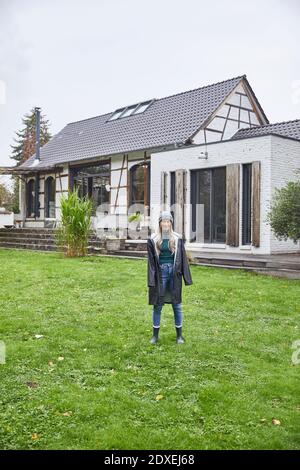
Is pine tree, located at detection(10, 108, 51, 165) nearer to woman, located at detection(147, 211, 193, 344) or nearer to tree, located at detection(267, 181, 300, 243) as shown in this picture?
tree, located at detection(267, 181, 300, 243)

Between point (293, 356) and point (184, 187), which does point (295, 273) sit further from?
point (184, 187)

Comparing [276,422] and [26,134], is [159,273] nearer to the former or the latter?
[276,422]

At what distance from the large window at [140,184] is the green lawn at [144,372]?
8.89 meters

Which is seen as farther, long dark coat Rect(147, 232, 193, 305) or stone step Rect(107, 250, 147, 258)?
stone step Rect(107, 250, 147, 258)

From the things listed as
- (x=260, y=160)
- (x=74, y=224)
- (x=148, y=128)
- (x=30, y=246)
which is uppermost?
A: (x=148, y=128)

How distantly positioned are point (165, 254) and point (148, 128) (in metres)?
13.5

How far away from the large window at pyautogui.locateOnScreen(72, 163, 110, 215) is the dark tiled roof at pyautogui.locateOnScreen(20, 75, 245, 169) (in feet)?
2.09

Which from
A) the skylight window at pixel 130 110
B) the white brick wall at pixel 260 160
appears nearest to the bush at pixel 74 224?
the white brick wall at pixel 260 160

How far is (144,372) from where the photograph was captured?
4.36 m

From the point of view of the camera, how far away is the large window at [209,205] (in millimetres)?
13375

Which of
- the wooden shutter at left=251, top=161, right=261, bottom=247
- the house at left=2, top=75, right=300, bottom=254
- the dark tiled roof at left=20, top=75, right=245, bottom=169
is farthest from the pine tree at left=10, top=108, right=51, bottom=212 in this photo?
the wooden shutter at left=251, top=161, right=261, bottom=247

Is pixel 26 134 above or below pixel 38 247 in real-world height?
above

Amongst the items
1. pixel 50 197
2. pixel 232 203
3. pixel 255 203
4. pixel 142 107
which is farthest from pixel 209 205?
pixel 50 197

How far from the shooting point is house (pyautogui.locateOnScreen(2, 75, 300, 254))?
12414mm
